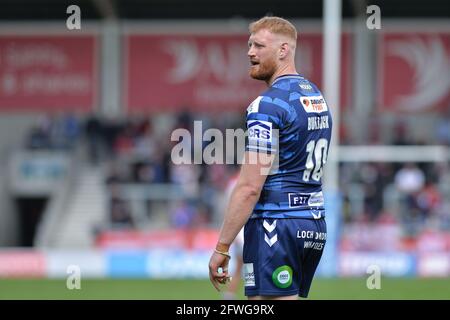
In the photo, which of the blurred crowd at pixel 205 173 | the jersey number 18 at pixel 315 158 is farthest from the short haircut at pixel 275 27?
the blurred crowd at pixel 205 173

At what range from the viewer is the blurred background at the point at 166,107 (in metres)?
23.3

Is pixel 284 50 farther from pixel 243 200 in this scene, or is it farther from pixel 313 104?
pixel 243 200

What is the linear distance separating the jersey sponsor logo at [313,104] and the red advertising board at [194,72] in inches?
784

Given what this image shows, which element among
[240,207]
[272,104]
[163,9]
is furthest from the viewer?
[163,9]

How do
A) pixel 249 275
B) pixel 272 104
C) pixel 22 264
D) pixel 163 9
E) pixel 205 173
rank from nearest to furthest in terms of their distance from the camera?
pixel 272 104, pixel 249 275, pixel 22 264, pixel 205 173, pixel 163 9

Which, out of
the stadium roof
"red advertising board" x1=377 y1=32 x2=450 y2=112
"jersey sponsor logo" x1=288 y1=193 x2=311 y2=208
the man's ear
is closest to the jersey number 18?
"jersey sponsor logo" x1=288 y1=193 x2=311 y2=208

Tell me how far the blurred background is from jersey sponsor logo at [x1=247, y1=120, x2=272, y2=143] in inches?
635

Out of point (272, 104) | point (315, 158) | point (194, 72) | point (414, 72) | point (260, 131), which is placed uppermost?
point (194, 72)

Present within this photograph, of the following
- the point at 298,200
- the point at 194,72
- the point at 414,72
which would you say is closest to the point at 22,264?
the point at 194,72

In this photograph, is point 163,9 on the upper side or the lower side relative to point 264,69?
upper

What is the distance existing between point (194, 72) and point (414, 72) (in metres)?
5.70

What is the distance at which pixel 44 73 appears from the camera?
2638 cm

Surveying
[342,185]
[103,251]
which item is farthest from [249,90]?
[103,251]

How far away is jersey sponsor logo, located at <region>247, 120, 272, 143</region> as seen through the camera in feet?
19.1
